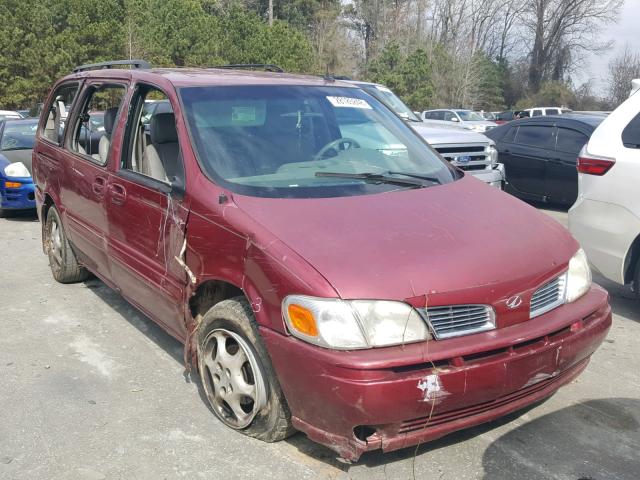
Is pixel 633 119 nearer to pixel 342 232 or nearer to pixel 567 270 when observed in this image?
pixel 567 270

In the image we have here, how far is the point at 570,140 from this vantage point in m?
10.4

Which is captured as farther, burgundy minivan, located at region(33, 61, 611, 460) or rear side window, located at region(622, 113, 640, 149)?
rear side window, located at region(622, 113, 640, 149)

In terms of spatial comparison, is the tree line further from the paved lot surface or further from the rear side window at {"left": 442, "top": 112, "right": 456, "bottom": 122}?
the paved lot surface

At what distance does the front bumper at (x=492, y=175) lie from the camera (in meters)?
9.27

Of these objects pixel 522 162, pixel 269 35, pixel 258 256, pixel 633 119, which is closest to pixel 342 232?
pixel 258 256

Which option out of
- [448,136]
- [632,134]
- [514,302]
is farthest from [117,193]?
[448,136]

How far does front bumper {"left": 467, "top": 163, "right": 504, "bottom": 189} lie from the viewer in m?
9.27

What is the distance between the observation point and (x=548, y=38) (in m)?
64.9

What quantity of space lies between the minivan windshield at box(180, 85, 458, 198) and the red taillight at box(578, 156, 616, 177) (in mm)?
1479

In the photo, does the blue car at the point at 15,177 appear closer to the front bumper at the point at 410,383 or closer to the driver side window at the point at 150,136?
the driver side window at the point at 150,136

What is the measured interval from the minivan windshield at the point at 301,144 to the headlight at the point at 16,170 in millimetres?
6084

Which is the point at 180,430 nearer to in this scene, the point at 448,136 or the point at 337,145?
the point at 337,145

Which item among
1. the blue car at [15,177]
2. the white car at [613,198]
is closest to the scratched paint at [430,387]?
the white car at [613,198]

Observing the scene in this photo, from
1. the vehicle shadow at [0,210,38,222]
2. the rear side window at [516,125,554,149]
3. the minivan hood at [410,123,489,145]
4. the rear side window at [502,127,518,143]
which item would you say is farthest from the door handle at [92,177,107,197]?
the rear side window at [502,127,518,143]
